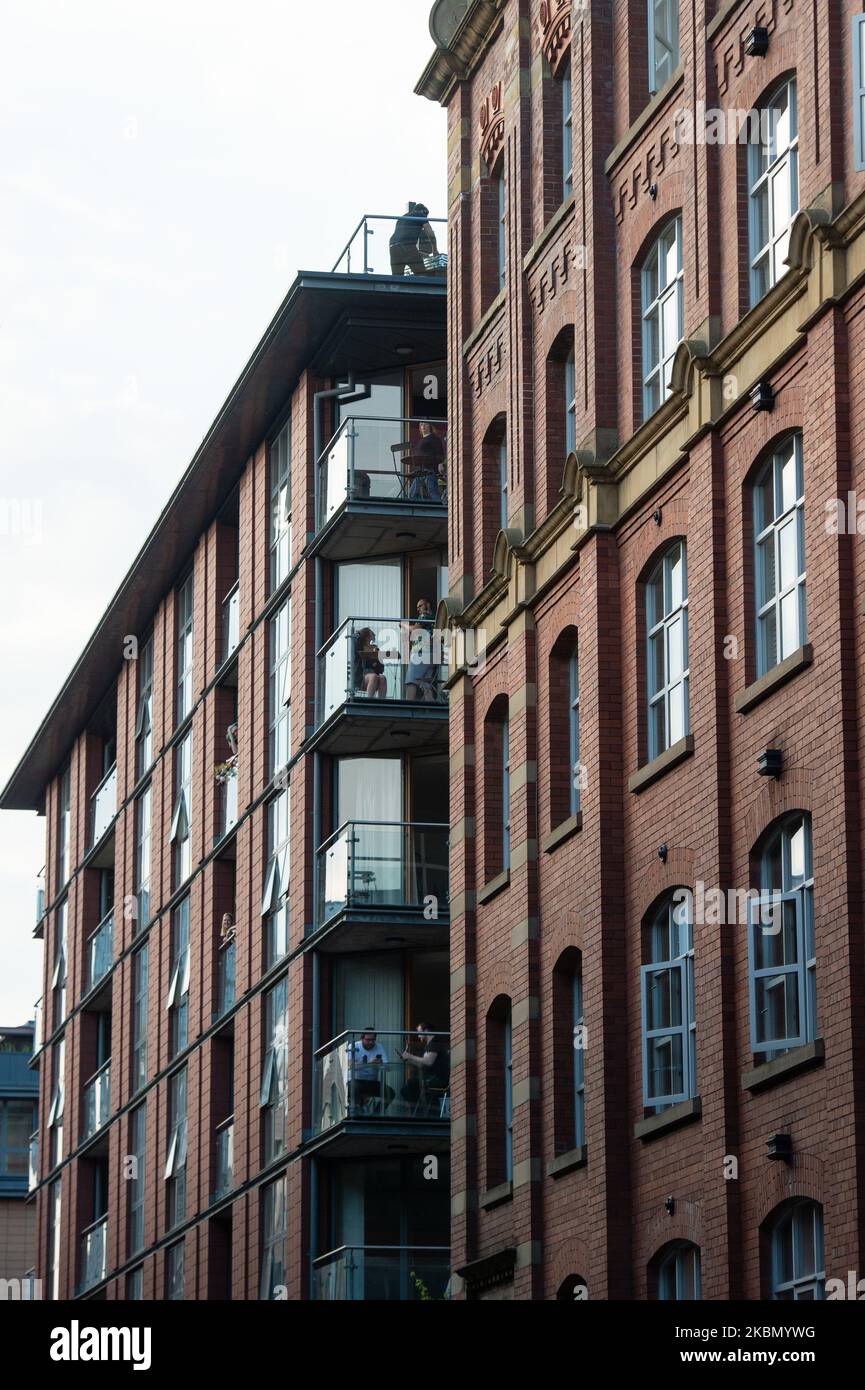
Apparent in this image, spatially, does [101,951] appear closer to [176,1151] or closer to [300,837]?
[176,1151]

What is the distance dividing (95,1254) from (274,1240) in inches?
595

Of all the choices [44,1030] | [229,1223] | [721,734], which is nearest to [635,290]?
[721,734]

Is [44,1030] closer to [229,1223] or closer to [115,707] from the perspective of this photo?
[115,707]

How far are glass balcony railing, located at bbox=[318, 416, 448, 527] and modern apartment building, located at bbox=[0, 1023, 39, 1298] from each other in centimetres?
4051

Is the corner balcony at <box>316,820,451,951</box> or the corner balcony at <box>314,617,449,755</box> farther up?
the corner balcony at <box>314,617,449,755</box>

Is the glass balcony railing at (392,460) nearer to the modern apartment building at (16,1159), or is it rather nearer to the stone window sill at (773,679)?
the stone window sill at (773,679)

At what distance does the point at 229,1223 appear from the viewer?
149 ft

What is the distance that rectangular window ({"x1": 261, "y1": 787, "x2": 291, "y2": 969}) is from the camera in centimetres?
4253

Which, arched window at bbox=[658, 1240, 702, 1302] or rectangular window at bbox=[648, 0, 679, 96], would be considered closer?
arched window at bbox=[658, 1240, 702, 1302]

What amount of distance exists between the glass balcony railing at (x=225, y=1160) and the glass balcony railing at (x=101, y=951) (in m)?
11.3

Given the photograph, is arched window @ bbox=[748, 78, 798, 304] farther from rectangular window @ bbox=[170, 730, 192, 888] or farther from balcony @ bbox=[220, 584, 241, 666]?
rectangular window @ bbox=[170, 730, 192, 888]

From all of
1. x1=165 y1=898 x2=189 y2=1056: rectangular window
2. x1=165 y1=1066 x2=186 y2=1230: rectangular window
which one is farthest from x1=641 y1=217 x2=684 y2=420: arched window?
x1=165 y1=1066 x2=186 y2=1230: rectangular window

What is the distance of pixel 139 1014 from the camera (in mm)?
54062

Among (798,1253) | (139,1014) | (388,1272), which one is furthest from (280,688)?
(798,1253)
